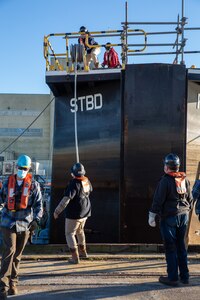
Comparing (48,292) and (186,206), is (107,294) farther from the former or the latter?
(186,206)

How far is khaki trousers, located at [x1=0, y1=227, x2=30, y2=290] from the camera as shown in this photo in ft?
14.2

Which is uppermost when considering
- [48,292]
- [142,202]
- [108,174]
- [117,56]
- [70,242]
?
[117,56]

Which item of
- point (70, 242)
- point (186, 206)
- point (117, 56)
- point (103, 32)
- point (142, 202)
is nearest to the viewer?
point (186, 206)

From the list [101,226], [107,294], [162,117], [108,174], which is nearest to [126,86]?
[162,117]

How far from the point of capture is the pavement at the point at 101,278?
4.63 m

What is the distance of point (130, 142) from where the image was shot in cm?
831

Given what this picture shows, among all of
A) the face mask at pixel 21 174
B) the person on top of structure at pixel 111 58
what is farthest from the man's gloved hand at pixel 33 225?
the person on top of structure at pixel 111 58

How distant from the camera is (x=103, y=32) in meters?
8.68

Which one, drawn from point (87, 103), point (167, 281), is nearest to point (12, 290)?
point (167, 281)

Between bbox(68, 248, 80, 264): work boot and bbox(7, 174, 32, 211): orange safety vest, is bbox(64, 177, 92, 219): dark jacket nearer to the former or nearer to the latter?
bbox(68, 248, 80, 264): work boot

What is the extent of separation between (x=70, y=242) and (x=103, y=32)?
492 centimetres

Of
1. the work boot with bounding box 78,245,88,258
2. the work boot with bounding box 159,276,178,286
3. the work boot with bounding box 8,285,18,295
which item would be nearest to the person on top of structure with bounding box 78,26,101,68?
the work boot with bounding box 78,245,88,258

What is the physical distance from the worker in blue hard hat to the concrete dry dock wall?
3.78 meters

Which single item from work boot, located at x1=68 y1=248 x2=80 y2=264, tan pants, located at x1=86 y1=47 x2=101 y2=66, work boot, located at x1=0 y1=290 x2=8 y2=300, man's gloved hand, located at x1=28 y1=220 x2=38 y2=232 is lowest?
work boot, located at x1=0 y1=290 x2=8 y2=300
